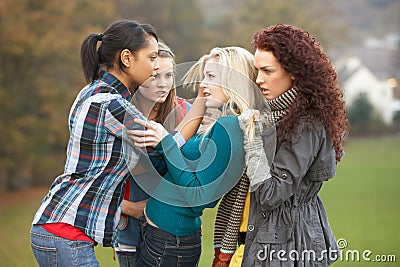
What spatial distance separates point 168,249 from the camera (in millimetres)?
2451

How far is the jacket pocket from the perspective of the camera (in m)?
2.44

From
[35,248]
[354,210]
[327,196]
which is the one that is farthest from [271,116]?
[327,196]

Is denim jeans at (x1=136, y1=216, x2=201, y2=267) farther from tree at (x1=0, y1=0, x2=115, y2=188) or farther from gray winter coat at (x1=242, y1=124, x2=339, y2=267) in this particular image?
tree at (x1=0, y1=0, x2=115, y2=188)

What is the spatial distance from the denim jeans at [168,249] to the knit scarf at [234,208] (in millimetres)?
108

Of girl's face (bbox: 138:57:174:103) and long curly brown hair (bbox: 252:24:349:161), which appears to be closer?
long curly brown hair (bbox: 252:24:349:161)

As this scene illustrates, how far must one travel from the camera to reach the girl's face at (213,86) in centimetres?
255

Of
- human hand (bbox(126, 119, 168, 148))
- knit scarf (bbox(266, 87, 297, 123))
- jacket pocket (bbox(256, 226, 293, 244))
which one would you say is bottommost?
jacket pocket (bbox(256, 226, 293, 244))

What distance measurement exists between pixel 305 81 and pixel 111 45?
0.77 metres

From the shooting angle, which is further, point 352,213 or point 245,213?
point 352,213

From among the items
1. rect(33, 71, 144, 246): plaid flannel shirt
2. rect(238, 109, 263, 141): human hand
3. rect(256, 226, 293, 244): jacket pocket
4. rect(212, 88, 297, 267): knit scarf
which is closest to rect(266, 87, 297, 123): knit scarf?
rect(212, 88, 297, 267): knit scarf

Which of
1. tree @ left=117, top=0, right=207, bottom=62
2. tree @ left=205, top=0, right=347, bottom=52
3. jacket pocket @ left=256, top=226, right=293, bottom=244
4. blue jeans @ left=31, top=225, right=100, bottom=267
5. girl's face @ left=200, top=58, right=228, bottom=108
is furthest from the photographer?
tree @ left=205, top=0, right=347, bottom=52

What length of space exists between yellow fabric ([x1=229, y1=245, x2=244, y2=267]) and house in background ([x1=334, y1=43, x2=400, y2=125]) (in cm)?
2575

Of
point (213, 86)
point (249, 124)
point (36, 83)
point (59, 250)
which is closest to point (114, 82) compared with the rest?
point (213, 86)

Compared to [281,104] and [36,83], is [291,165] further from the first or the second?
[36,83]
